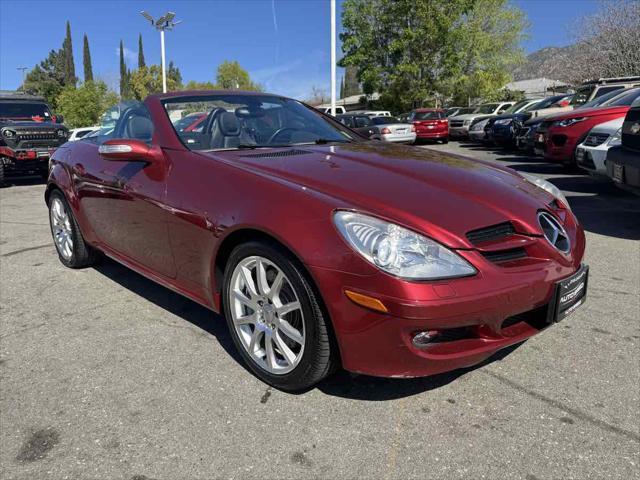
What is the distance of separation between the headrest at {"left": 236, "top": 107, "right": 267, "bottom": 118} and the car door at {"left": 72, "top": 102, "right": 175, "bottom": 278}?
57 centimetres

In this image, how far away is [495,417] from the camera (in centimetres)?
229

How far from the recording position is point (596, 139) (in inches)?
285

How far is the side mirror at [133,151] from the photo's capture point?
3.01 m

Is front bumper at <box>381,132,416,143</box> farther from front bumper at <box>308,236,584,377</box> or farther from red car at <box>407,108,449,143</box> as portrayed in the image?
front bumper at <box>308,236,584,377</box>

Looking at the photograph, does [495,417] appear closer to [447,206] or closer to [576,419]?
[576,419]

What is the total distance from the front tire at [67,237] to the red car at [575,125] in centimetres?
765

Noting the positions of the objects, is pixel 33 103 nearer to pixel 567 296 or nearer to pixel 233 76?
pixel 567 296

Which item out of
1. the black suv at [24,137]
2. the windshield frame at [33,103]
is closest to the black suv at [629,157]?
the black suv at [24,137]

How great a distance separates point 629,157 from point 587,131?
4153 mm

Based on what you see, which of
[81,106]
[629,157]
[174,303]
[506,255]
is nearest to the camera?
[506,255]

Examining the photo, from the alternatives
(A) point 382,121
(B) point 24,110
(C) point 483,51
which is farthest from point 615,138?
(C) point 483,51

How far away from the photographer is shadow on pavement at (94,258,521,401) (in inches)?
98.9

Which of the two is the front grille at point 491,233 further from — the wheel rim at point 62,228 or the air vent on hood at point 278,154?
the wheel rim at point 62,228

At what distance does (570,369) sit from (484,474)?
1024mm
